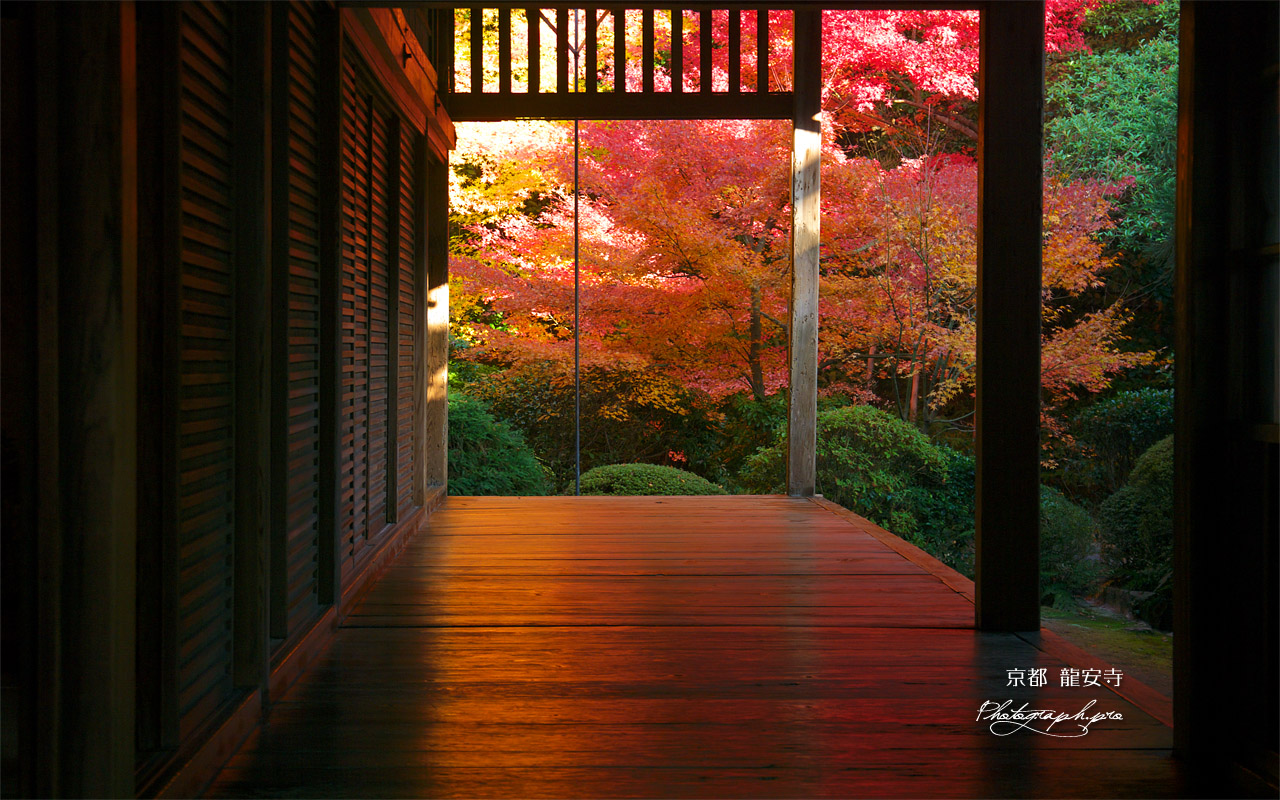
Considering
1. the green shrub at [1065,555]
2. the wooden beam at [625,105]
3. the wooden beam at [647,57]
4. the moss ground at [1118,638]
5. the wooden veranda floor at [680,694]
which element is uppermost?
the wooden beam at [647,57]

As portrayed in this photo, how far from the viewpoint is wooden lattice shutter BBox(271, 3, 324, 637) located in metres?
2.49

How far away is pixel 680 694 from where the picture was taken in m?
2.40

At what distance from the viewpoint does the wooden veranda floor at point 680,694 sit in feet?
6.33

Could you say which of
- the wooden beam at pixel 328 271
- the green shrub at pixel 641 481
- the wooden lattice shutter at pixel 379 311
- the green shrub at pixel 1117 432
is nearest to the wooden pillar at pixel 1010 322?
the wooden beam at pixel 328 271

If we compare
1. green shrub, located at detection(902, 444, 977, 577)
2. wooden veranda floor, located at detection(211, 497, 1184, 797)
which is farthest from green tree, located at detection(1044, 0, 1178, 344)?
wooden veranda floor, located at detection(211, 497, 1184, 797)

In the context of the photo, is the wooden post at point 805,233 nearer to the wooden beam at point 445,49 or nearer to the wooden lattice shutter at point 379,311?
the wooden beam at point 445,49

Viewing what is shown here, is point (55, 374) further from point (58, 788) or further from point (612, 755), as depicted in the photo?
point (612, 755)

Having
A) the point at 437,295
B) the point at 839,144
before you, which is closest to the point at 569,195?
the point at 839,144

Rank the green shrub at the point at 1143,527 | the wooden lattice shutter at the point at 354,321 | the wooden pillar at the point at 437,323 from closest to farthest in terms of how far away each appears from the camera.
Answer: the wooden lattice shutter at the point at 354,321 → the wooden pillar at the point at 437,323 → the green shrub at the point at 1143,527

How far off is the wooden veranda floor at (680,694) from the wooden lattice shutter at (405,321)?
0.71 metres

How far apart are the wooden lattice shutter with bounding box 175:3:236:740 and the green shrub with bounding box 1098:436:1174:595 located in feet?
20.2

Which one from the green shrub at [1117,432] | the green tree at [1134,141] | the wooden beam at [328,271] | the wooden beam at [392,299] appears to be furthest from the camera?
the green tree at [1134,141]

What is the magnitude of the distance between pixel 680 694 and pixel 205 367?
1.27 m

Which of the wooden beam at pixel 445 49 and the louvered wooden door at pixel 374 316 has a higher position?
the wooden beam at pixel 445 49
